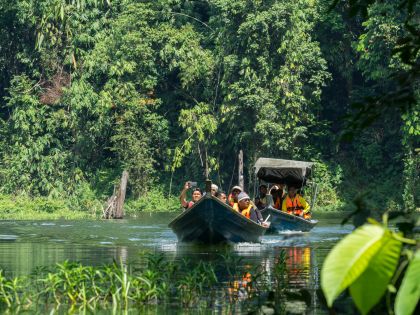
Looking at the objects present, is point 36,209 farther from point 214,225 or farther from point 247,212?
point 214,225

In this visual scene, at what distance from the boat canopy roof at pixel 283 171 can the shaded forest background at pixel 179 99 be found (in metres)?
9.10

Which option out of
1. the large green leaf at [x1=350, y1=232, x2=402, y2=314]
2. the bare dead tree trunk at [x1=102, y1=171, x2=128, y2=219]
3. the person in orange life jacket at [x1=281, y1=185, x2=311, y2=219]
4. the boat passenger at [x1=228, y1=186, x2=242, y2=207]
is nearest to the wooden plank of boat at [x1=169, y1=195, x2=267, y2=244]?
the boat passenger at [x1=228, y1=186, x2=242, y2=207]

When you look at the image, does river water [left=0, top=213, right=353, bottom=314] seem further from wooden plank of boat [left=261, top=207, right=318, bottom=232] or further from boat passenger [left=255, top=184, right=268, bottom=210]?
boat passenger [left=255, top=184, right=268, bottom=210]

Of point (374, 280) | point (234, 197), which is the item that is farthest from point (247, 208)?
point (374, 280)

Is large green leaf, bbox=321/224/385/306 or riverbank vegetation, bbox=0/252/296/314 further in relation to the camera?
riverbank vegetation, bbox=0/252/296/314

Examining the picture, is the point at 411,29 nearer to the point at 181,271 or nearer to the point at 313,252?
the point at 181,271

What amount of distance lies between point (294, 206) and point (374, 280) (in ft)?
72.2

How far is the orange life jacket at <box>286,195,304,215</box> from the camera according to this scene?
949 inches

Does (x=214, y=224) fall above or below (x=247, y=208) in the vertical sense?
below

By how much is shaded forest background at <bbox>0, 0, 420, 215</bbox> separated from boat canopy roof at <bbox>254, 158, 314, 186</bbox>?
910 cm

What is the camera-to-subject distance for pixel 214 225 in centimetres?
1967

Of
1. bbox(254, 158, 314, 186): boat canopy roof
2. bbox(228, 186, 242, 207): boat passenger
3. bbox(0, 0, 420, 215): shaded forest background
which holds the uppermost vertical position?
bbox(0, 0, 420, 215): shaded forest background

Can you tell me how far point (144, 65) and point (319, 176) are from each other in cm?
697

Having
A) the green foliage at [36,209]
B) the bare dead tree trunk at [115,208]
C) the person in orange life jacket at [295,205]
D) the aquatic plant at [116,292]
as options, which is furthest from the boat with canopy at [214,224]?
the green foliage at [36,209]
